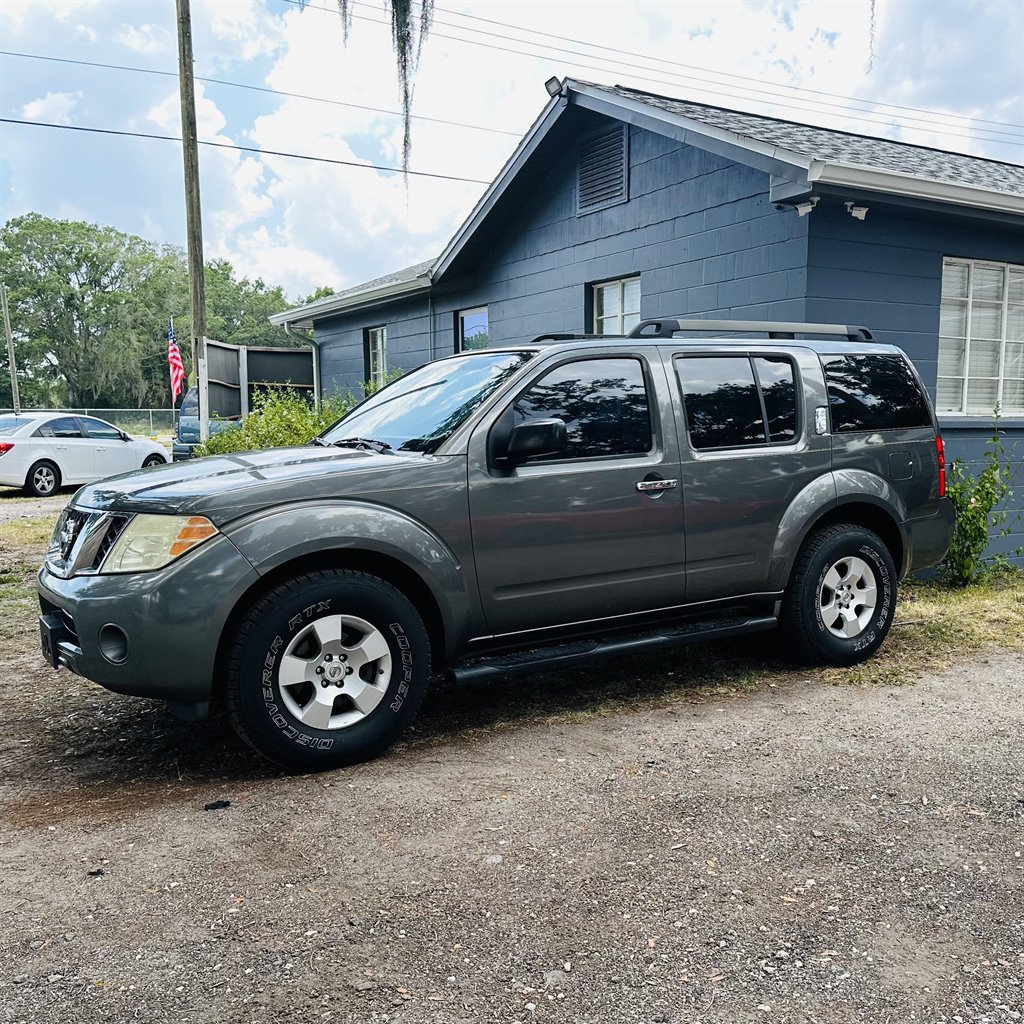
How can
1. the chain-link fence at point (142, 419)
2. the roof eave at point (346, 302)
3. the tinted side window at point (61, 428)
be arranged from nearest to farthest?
the roof eave at point (346, 302) < the tinted side window at point (61, 428) < the chain-link fence at point (142, 419)

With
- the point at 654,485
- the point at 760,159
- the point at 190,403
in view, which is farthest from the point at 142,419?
the point at 654,485

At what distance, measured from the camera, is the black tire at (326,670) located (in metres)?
3.85

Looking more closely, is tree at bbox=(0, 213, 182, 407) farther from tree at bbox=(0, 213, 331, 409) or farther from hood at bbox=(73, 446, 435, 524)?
hood at bbox=(73, 446, 435, 524)

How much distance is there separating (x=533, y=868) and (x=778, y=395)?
320cm

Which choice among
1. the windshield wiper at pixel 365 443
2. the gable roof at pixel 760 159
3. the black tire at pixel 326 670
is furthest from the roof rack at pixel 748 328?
the black tire at pixel 326 670

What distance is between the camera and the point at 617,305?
36.1 feet

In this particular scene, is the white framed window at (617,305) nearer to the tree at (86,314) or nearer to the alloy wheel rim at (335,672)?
the alloy wheel rim at (335,672)

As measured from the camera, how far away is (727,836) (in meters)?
3.47

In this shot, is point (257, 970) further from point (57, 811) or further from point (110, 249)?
point (110, 249)

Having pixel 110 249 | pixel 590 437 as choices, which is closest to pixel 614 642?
pixel 590 437

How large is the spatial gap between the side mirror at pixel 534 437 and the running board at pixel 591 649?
951 millimetres

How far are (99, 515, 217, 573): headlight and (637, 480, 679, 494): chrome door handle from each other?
2052mm

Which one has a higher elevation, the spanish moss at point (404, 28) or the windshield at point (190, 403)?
the spanish moss at point (404, 28)

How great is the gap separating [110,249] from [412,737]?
238ft
